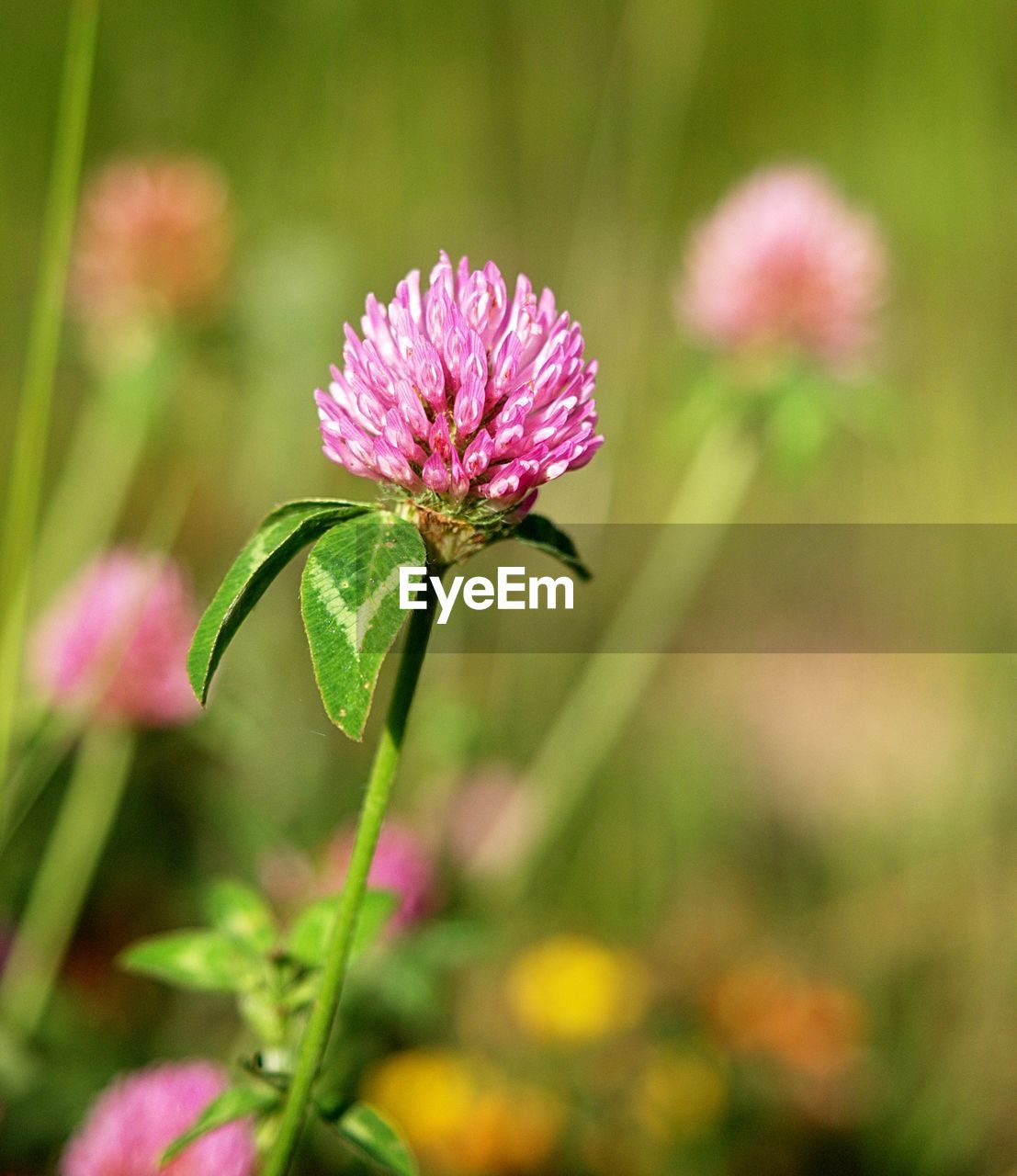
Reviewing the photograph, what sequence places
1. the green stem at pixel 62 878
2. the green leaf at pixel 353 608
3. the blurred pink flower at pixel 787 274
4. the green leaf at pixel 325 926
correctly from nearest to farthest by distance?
the green leaf at pixel 353 608
the green leaf at pixel 325 926
the green stem at pixel 62 878
the blurred pink flower at pixel 787 274

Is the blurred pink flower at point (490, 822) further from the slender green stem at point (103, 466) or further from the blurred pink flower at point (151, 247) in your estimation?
the blurred pink flower at point (151, 247)

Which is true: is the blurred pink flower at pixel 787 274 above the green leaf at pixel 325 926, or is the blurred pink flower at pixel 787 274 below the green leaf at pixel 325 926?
above

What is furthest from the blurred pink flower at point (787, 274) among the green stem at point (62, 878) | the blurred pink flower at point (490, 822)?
the green stem at point (62, 878)

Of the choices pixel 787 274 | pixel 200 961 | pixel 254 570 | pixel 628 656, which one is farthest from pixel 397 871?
pixel 787 274

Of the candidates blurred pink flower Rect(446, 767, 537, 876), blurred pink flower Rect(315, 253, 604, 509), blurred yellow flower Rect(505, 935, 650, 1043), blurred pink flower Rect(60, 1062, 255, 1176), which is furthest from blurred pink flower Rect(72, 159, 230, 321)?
blurred pink flower Rect(315, 253, 604, 509)

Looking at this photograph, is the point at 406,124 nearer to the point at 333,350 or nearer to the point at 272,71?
the point at 272,71

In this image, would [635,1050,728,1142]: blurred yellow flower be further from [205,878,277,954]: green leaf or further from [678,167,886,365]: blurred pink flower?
[678,167,886,365]: blurred pink flower
